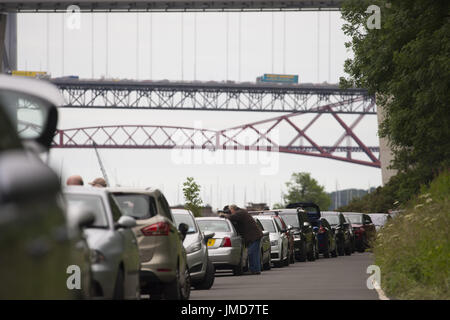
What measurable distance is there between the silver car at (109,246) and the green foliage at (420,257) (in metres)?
3.82

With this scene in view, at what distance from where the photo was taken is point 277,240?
2952 centimetres

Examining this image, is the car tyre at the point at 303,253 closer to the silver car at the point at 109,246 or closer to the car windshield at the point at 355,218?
the car windshield at the point at 355,218

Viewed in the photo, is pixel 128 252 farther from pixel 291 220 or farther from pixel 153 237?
pixel 291 220

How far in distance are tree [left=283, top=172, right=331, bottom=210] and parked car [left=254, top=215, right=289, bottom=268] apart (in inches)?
5116

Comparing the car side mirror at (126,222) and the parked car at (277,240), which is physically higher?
the car side mirror at (126,222)

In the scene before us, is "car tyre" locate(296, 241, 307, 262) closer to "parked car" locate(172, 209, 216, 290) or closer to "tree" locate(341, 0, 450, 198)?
"tree" locate(341, 0, 450, 198)

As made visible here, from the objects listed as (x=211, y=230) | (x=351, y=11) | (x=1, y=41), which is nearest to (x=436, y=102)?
(x=211, y=230)

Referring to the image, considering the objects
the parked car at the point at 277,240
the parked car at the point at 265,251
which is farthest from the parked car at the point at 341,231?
the parked car at the point at 265,251

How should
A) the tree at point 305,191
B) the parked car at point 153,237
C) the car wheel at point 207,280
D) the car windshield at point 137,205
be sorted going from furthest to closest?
the tree at point 305,191
the car wheel at point 207,280
the car windshield at point 137,205
the parked car at point 153,237

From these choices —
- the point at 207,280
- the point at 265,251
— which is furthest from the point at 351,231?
the point at 207,280

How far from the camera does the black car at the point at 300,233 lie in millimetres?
33938

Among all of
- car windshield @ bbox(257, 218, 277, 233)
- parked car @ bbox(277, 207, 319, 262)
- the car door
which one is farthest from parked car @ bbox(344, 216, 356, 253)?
the car door

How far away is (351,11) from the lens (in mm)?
33812

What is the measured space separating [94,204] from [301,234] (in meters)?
24.4
